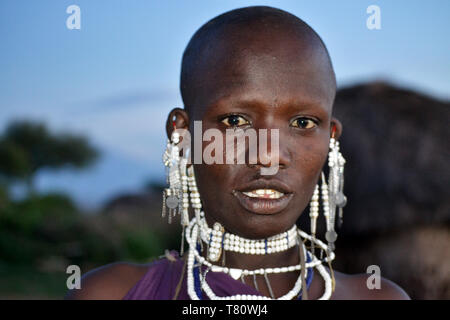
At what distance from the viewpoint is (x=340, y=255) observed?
521cm

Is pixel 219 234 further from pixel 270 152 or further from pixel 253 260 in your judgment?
pixel 270 152

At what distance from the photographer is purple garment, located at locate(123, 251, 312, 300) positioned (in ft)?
7.54

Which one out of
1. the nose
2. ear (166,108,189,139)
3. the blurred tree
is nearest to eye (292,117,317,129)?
the nose

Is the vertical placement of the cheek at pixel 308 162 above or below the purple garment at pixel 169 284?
above

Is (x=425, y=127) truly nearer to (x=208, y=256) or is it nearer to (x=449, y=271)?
(x=449, y=271)

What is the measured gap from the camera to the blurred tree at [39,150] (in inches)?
870

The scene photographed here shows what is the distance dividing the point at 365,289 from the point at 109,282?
1.19 meters

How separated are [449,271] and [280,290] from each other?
2854 millimetres

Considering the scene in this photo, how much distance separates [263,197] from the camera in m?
2.14

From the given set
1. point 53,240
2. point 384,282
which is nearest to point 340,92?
point 384,282

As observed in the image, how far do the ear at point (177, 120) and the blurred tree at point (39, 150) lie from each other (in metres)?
20.6

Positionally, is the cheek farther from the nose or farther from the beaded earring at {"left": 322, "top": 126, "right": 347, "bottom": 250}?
the beaded earring at {"left": 322, "top": 126, "right": 347, "bottom": 250}
